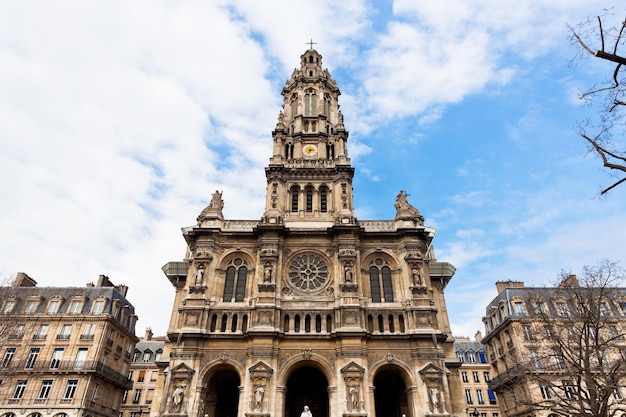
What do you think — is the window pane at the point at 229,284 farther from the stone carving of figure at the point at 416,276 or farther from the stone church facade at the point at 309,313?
the stone carving of figure at the point at 416,276

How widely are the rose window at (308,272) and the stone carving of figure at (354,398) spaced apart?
794 cm

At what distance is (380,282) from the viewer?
103ft

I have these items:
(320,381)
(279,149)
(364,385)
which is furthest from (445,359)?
(279,149)

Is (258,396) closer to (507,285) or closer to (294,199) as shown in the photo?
(294,199)

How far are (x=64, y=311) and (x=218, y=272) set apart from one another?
53.7ft

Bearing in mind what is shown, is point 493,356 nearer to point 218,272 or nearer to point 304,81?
point 218,272

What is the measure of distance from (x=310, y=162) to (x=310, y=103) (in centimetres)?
890

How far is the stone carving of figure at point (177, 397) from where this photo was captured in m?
25.4

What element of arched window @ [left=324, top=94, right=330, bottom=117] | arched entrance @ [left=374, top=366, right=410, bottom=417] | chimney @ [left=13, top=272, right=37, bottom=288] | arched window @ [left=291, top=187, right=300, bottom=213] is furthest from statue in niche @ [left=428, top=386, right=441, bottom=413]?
chimney @ [left=13, top=272, right=37, bottom=288]

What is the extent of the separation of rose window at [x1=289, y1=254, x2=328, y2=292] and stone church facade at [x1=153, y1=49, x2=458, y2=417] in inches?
3.3

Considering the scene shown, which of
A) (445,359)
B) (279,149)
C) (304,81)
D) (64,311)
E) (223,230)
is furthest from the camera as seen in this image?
(304,81)

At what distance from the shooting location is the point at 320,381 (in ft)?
98.1

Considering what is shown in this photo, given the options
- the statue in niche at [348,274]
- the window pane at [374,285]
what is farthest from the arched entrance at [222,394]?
the window pane at [374,285]

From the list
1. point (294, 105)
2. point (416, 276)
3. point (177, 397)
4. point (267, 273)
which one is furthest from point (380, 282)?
point (294, 105)
